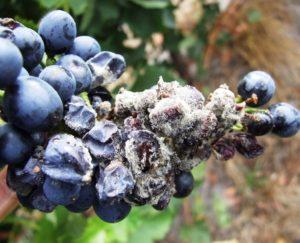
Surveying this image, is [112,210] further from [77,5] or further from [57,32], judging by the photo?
[77,5]

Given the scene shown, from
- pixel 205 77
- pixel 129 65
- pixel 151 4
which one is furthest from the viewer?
pixel 205 77

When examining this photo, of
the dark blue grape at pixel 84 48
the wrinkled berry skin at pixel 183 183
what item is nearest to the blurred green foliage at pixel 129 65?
the dark blue grape at pixel 84 48

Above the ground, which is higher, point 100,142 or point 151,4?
point 100,142

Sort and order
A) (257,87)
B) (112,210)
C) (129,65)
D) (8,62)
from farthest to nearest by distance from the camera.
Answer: (129,65) → (257,87) → (112,210) → (8,62)

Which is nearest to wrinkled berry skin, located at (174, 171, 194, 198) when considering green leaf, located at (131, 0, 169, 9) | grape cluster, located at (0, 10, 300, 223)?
grape cluster, located at (0, 10, 300, 223)

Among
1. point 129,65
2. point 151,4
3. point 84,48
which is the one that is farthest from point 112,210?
point 129,65

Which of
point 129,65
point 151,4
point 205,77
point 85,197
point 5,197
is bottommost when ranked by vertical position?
point 205,77
